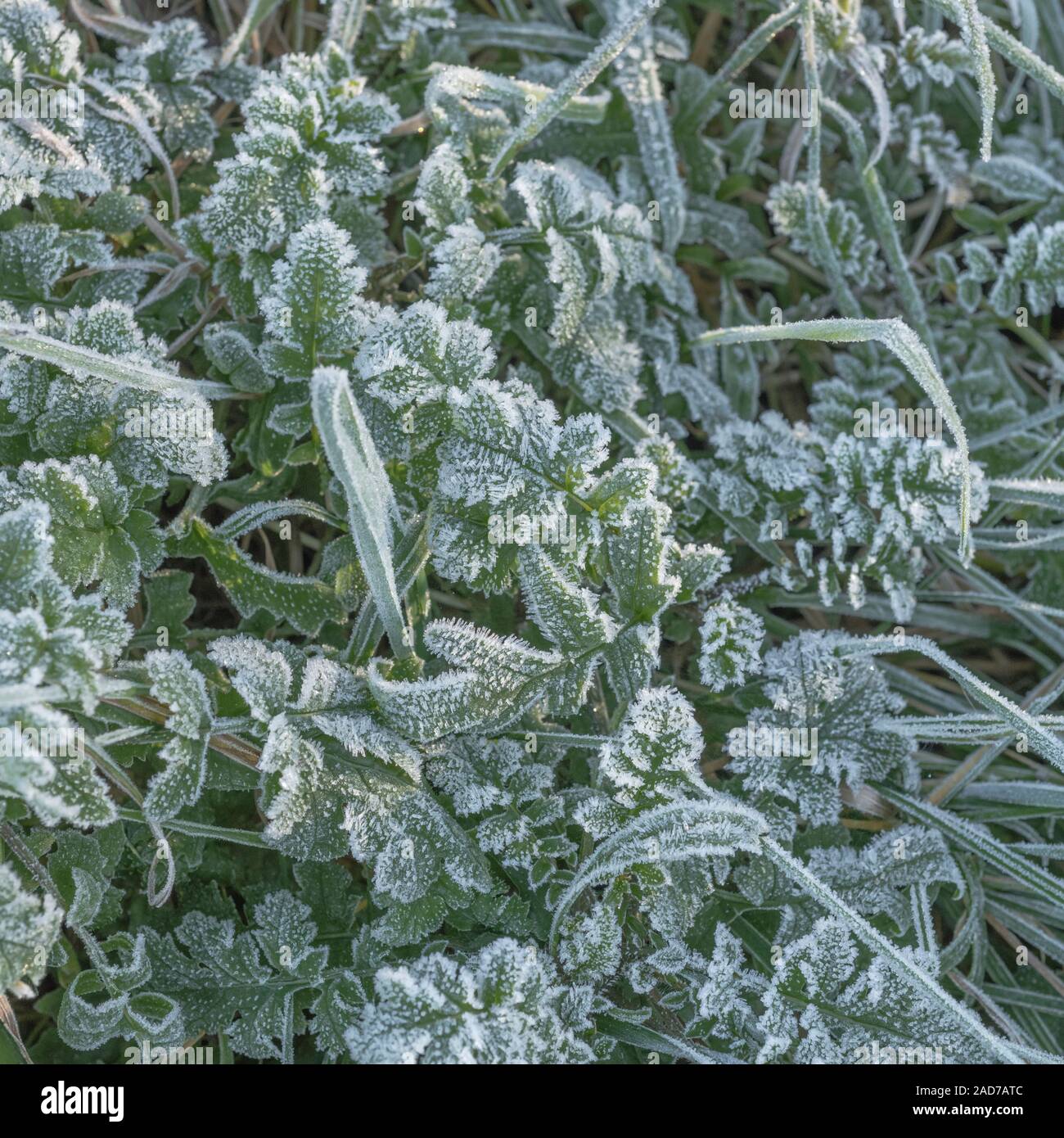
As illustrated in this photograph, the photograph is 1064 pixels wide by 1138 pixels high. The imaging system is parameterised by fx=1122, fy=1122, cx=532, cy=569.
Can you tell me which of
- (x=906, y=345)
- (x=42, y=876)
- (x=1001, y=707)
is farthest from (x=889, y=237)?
(x=42, y=876)

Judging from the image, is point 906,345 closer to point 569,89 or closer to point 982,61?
point 982,61

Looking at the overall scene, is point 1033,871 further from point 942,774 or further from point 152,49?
point 152,49

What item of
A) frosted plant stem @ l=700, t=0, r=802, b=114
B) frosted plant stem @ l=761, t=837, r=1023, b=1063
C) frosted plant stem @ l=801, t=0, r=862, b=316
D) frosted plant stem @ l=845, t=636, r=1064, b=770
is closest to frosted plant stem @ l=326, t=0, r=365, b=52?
frosted plant stem @ l=700, t=0, r=802, b=114

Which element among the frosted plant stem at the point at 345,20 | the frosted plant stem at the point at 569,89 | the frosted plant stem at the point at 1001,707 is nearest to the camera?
the frosted plant stem at the point at 1001,707

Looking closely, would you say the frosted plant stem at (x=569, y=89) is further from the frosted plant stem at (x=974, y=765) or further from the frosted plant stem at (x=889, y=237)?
the frosted plant stem at (x=974, y=765)

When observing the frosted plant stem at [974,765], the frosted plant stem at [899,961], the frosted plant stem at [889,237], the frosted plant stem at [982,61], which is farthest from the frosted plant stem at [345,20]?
the frosted plant stem at [974,765]

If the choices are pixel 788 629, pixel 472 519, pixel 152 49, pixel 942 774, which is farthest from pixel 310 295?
pixel 942 774
